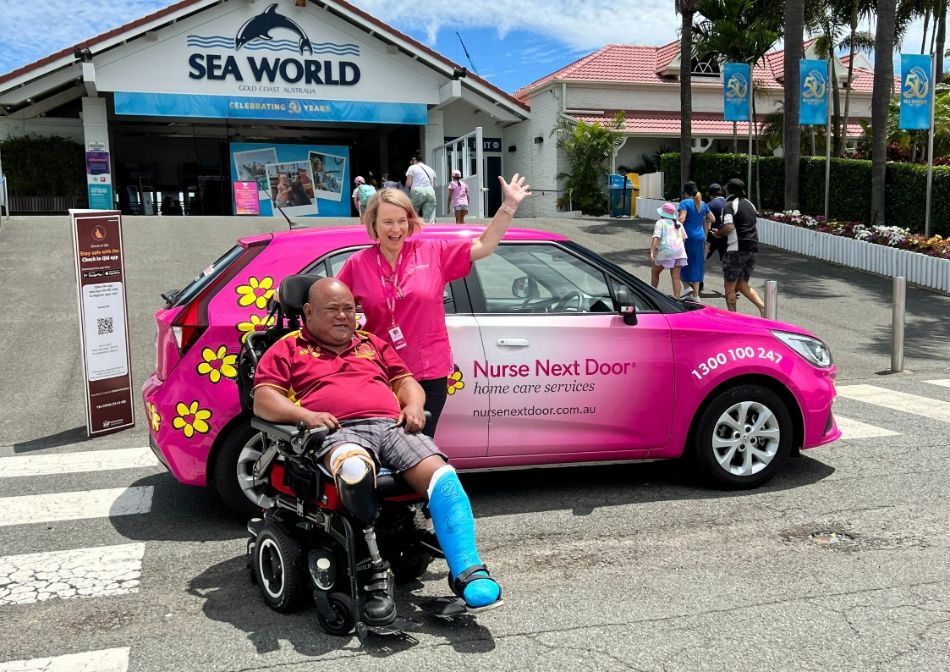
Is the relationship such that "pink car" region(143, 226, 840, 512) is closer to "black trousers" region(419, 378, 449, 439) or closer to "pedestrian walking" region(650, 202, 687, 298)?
"black trousers" region(419, 378, 449, 439)

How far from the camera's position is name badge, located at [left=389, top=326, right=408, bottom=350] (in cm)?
431

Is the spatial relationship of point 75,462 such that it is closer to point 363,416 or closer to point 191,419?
point 191,419

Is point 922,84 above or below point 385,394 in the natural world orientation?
above

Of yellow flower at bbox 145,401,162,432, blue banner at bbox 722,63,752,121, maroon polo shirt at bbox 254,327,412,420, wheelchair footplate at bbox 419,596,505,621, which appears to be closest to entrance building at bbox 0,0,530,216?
blue banner at bbox 722,63,752,121

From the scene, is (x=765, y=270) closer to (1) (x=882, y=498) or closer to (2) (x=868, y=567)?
(1) (x=882, y=498)

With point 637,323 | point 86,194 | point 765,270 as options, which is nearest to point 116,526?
point 637,323

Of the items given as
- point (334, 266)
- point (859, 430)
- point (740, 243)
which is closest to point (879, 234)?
point (740, 243)

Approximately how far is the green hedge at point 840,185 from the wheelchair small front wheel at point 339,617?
735 inches

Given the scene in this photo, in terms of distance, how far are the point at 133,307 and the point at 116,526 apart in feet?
27.8

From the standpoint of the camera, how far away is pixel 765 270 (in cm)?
1814

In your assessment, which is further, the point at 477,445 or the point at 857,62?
the point at 857,62

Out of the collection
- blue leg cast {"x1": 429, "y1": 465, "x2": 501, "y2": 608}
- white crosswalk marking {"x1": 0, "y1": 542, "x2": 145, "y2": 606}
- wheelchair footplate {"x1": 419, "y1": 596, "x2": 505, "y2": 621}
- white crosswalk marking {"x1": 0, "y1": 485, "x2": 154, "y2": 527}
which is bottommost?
white crosswalk marking {"x1": 0, "y1": 485, "x2": 154, "y2": 527}

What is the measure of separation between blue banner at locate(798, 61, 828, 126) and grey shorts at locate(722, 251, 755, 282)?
10.2 meters

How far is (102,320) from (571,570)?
5199 mm
